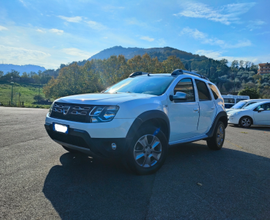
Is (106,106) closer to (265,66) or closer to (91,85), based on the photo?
(91,85)

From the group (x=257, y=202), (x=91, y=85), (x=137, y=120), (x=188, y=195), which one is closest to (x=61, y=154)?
(x=137, y=120)

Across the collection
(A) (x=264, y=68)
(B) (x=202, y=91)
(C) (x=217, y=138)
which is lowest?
(C) (x=217, y=138)

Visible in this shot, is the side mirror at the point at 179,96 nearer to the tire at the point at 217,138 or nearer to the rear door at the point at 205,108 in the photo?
the rear door at the point at 205,108

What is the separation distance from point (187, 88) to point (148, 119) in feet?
5.48

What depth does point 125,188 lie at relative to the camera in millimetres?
3176

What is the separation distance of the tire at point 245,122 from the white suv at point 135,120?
9.00m

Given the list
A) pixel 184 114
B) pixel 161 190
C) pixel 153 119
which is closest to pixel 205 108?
pixel 184 114

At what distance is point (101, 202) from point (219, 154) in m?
3.74

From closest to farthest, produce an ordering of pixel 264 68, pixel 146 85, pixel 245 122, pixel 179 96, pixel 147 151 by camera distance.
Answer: pixel 147 151 → pixel 179 96 → pixel 146 85 → pixel 245 122 → pixel 264 68

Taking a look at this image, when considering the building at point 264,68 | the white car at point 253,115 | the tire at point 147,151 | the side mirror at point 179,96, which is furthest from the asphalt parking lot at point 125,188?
the building at point 264,68

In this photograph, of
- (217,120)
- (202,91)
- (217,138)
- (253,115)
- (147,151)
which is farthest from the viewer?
(253,115)

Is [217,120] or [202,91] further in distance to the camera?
[217,120]

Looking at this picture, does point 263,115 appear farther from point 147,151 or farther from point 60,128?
point 60,128

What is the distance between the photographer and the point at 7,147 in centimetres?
521
